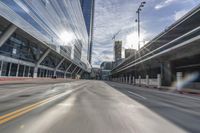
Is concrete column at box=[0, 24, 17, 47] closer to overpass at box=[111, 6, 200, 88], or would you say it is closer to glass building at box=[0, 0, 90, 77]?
glass building at box=[0, 0, 90, 77]

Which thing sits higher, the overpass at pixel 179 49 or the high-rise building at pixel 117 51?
the high-rise building at pixel 117 51

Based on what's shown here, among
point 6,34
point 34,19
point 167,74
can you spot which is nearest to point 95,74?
point 34,19

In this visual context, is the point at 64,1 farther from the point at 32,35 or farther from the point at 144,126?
the point at 144,126

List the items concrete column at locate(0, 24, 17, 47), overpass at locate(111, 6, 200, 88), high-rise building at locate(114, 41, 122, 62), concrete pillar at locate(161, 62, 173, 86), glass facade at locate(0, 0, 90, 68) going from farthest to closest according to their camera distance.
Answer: high-rise building at locate(114, 41, 122, 62) → concrete pillar at locate(161, 62, 173, 86) → glass facade at locate(0, 0, 90, 68) → concrete column at locate(0, 24, 17, 47) → overpass at locate(111, 6, 200, 88)

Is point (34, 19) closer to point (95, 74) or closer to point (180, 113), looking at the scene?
point (180, 113)

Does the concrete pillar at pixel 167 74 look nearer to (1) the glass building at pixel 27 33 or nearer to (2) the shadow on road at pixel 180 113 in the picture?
(2) the shadow on road at pixel 180 113

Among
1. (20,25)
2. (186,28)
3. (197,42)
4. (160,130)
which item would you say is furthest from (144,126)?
(20,25)

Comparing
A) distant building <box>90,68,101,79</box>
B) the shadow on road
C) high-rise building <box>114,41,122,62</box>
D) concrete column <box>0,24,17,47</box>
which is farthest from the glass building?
distant building <box>90,68,101,79</box>

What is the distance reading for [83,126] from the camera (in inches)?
144

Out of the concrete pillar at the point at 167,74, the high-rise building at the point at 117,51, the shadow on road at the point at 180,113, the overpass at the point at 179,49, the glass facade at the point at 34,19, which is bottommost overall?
the shadow on road at the point at 180,113

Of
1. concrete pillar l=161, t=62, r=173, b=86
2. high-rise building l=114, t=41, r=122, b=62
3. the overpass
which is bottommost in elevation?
concrete pillar l=161, t=62, r=173, b=86

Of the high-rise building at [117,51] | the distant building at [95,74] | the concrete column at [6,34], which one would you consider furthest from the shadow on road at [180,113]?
the distant building at [95,74]

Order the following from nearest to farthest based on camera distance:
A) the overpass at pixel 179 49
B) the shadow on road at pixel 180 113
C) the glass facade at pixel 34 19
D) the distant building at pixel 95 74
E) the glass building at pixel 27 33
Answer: the shadow on road at pixel 180 113
the overpass at pixel 179 49
the glass building at pixel 27 33
the glass facade at pixel 34 19
the distant building at pixel 95 74

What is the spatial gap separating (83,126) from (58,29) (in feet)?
165
